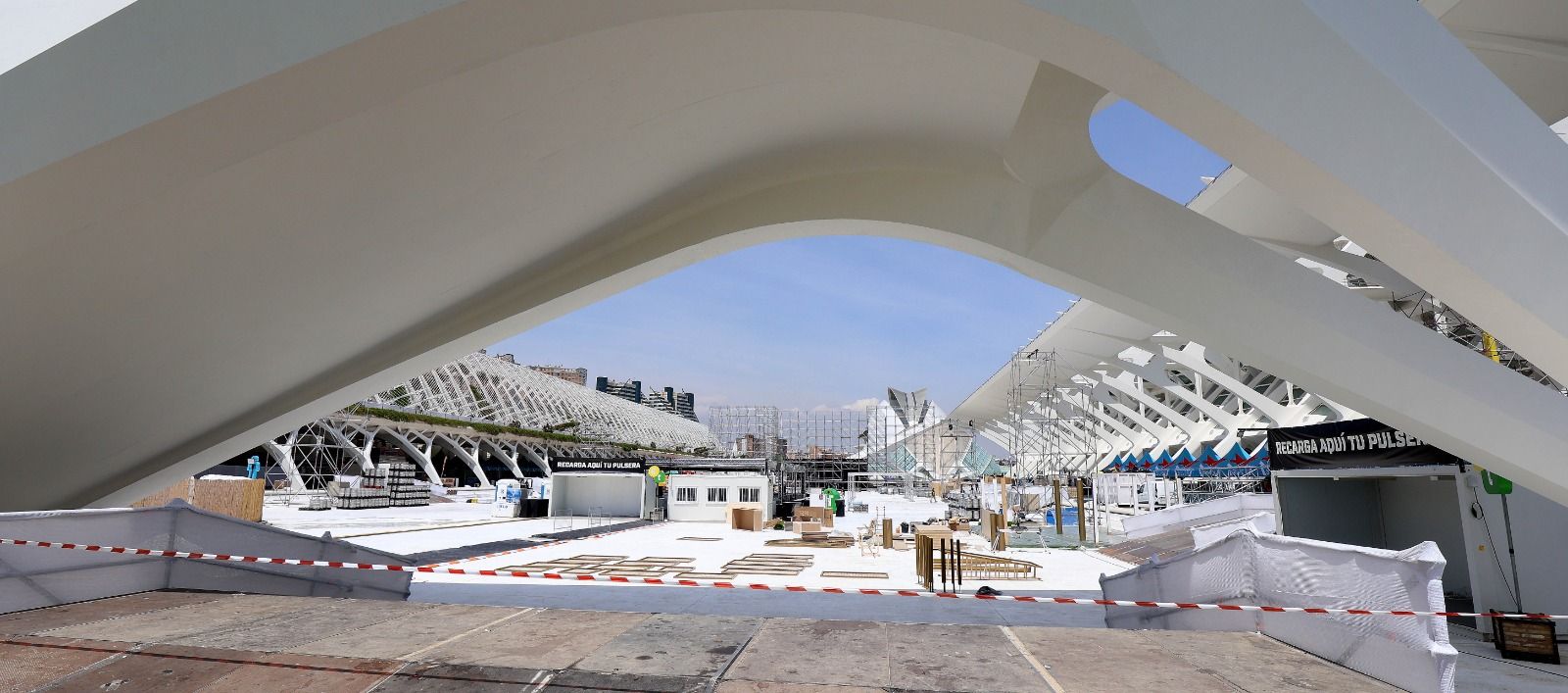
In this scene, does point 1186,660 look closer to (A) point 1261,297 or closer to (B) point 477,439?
(A) point 1261,297

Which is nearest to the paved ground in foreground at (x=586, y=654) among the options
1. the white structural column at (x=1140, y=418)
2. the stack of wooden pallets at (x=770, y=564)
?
the stack of wooden pallets at (x=770, y=564)

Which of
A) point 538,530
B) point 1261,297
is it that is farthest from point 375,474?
point 1261,297

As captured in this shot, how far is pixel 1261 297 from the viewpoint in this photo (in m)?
8.06

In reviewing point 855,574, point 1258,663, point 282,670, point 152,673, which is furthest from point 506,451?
point 1258,663

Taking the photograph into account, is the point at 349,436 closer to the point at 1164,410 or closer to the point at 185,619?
the point at 185,619

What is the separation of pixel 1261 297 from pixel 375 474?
1762 inches

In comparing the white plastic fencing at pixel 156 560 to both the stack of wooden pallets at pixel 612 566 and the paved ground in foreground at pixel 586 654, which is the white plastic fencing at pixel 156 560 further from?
the stack of wooden pallets at pixel 612 566

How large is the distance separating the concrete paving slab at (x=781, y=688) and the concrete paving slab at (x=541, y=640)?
4.30 feet

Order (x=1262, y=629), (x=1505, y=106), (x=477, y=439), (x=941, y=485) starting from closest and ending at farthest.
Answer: (x=1505, y=106) < (x=1262, y=629) < (x=941, y=485) < (x=477, y=439)

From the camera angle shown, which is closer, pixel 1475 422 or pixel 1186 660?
pixel 1186 660

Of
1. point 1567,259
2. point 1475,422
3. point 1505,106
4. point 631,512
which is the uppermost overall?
point 1505,106

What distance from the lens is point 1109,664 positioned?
559 centimetres

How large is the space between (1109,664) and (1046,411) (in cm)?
5889

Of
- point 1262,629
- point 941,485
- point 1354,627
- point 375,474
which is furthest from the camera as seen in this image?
point 941,485
